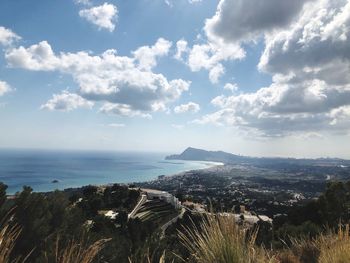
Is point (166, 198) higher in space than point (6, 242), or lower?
lower

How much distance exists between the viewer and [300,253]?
21.9ft

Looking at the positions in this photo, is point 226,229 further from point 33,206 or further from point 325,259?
point 33,206

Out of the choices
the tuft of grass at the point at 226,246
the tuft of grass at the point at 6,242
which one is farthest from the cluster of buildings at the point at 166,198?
the tuft of grass at the point at 6,242

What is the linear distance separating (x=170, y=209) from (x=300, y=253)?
47707 millimetres

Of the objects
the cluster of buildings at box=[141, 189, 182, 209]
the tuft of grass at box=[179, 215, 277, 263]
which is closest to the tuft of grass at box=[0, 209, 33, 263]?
the tuft of grass at box=[179, 215, 277, 263]

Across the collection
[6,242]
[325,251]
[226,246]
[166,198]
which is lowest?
[166,198]

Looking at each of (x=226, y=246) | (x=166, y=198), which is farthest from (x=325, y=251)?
(x=166, y=198)

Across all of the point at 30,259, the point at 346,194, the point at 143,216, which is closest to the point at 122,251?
the point at 30,259

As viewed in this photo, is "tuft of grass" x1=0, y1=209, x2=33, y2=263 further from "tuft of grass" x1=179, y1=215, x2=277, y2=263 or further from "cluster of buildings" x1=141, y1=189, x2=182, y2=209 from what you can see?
"cluster of buildings" x1=141, y1=189, x2=182, y2=209

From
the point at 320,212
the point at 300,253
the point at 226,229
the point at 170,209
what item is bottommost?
the point at 170,209

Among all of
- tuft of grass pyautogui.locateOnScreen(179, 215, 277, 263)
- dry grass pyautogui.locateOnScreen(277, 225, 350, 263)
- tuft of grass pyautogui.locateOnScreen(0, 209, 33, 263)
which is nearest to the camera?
tuft of grass pyautogui.locateOnScreen(0, 209, 33, 263)

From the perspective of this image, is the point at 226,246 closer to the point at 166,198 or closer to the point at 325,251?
the point at 325,251

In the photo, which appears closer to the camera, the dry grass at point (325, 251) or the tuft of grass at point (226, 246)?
the tuft of grass at point (226, 246)

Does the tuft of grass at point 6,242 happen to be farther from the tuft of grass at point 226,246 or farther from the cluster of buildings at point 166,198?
the cluster of buildings at point 166,198
